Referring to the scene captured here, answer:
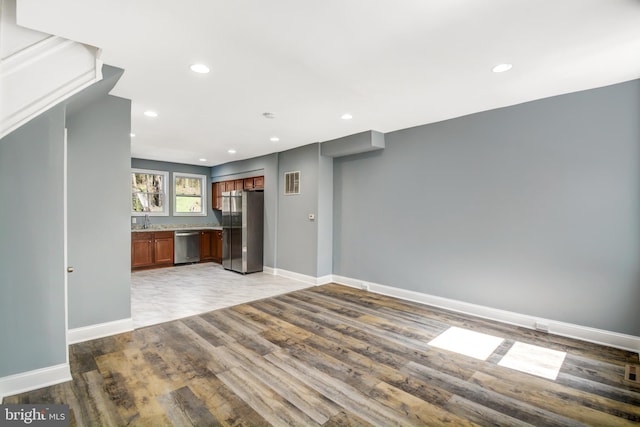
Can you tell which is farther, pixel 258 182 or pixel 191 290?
pixel 258 182

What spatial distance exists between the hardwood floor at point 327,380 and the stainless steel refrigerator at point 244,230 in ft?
9.30

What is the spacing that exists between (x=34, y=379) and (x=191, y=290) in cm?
280

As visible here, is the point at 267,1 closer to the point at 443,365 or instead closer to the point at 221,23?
the point at 221,23

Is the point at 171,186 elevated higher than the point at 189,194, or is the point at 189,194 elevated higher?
the point at 171,186

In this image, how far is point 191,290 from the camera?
4.99m

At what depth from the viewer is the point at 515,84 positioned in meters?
2.88

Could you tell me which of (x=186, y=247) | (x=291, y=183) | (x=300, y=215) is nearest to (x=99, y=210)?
(x=300, y=215)

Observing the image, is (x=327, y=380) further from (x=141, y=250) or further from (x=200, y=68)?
(x=141, y=250)

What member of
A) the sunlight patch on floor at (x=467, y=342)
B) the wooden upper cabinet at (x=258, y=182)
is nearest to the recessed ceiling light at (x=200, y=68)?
the sunlight patch on floor at (x=467, y=342)

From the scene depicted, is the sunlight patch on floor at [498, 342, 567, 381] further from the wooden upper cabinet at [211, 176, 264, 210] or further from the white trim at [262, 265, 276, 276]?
the wooden upper cabinet at [211, 176, 264, 210]

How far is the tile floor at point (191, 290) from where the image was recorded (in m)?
3.94

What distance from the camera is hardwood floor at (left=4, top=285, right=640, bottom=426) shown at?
1931mm

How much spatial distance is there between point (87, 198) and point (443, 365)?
12.5ft

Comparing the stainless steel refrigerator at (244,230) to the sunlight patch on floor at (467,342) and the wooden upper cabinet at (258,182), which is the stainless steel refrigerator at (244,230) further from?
the sunlight patch on floor at (467,342)
